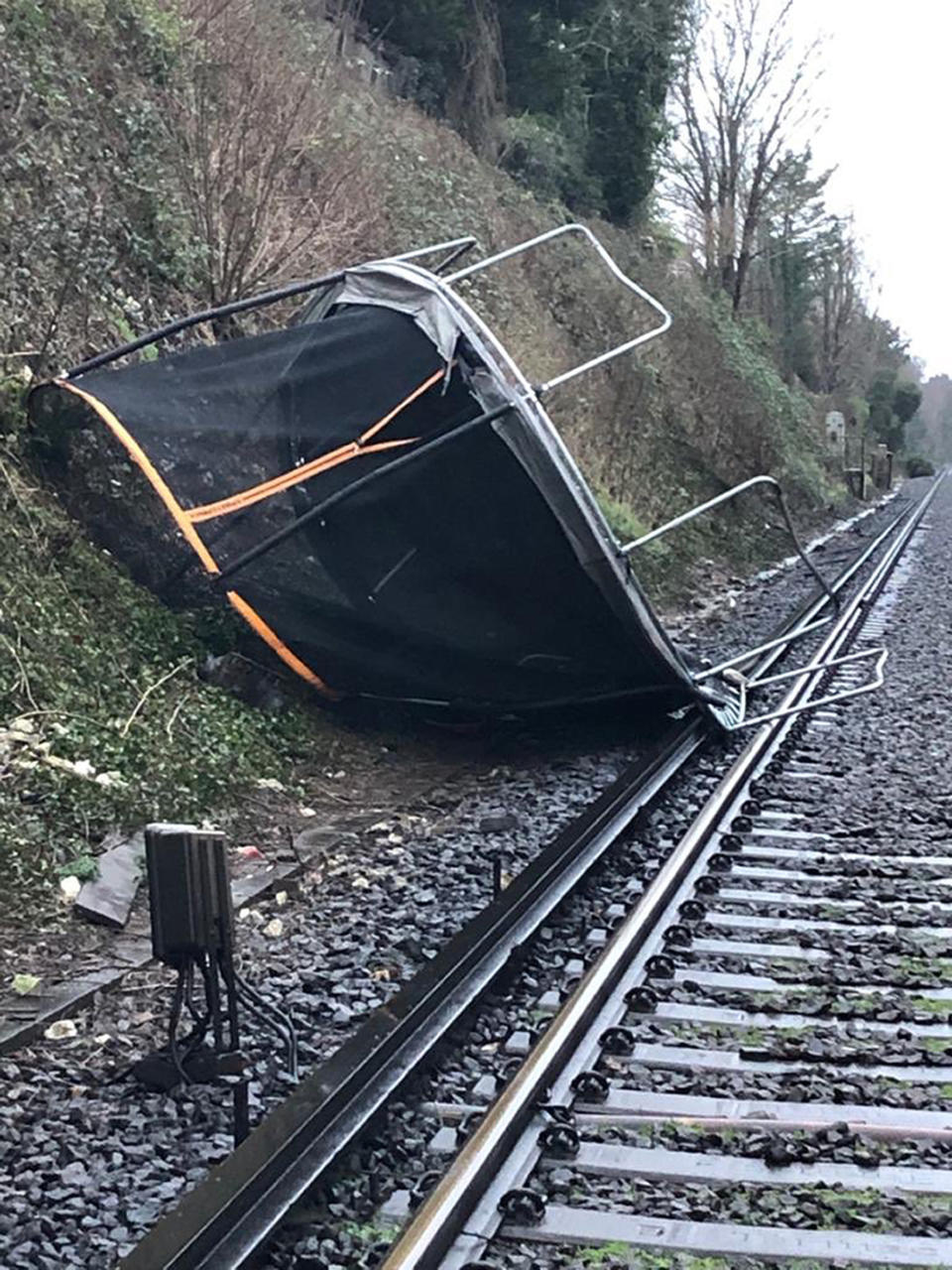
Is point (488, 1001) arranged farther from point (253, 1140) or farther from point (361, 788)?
point (361, 788)

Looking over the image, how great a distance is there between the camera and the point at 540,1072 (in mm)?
3770

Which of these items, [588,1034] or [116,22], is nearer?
[588,1034]

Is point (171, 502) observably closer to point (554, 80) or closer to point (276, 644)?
point (276, 644)

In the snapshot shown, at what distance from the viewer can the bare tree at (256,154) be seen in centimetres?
1073

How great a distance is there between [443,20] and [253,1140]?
23518 mm

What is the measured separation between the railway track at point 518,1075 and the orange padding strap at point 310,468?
238 centimetres

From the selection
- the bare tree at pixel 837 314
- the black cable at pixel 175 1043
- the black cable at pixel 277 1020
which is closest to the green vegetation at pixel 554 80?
the black cable at pixel 277 1020

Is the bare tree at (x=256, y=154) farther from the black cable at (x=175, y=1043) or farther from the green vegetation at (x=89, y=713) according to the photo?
Answer: the black cable at (x=175, y=1043)

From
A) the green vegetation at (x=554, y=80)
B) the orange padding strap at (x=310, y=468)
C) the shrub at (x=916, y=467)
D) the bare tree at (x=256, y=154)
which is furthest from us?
the shrub at (x=916, y=467)

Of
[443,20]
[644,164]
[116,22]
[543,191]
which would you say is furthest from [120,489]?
[644,164]

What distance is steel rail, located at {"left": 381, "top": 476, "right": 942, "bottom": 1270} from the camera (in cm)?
300

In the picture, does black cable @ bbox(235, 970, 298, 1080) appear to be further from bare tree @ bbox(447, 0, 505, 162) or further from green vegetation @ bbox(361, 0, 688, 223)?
bare tree @ bbox(447, 0, 505, 162)

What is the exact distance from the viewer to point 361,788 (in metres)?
7.45

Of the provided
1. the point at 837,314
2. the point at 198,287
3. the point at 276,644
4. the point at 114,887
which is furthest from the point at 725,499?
the point at 837,314
